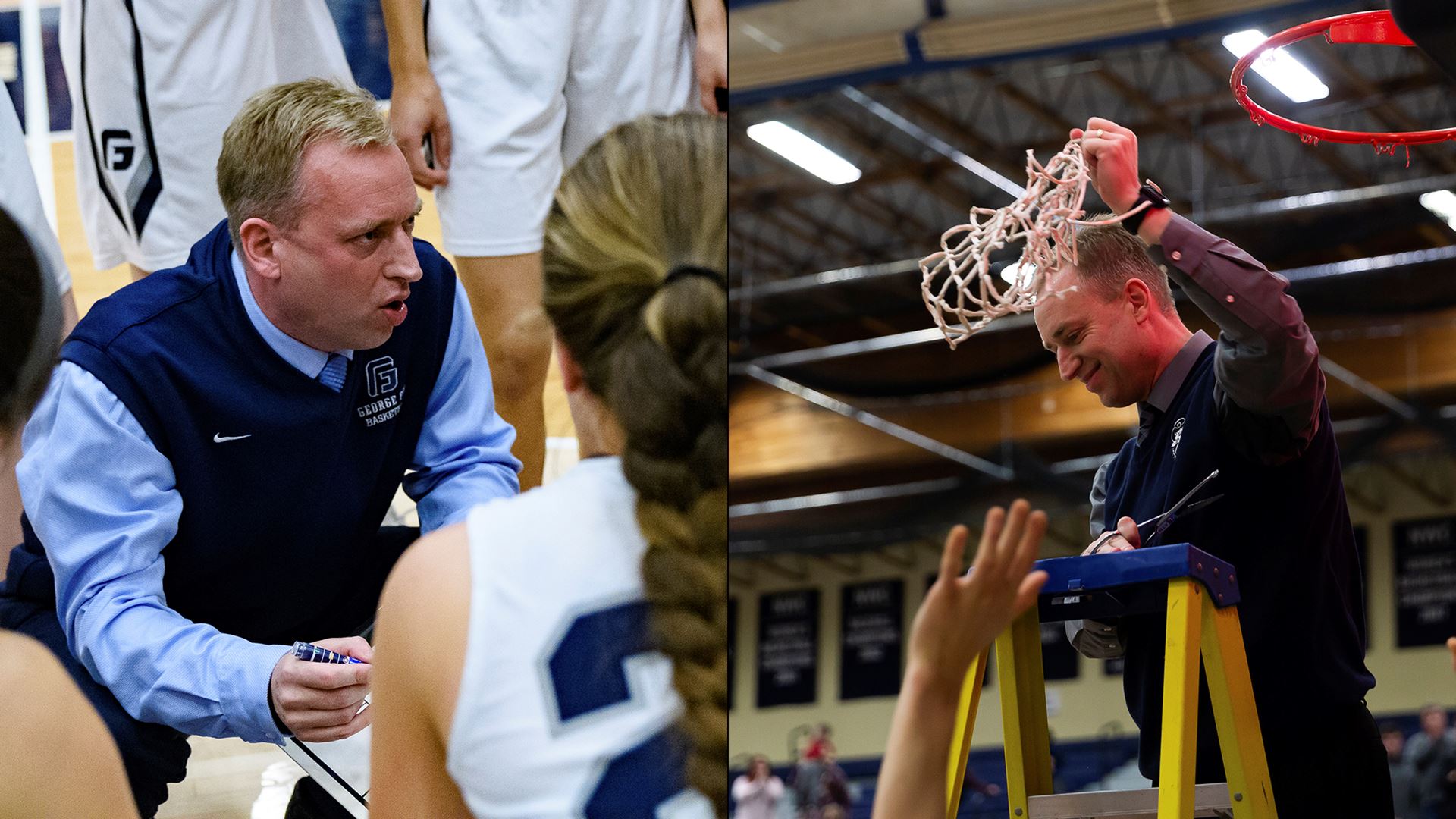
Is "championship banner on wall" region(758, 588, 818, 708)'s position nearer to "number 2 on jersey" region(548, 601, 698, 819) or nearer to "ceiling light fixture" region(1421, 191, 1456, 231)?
"ceiling light fixture" region(1421, 191, 1456, 231)

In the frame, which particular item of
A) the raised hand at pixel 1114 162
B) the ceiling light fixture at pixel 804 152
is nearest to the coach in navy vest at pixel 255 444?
the raised hand at pixel 1114 162

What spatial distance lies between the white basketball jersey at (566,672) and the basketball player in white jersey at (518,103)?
18.4 inches

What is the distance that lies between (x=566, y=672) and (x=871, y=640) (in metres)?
16.5

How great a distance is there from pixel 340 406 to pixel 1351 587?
5.91ft

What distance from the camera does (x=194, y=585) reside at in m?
2.11

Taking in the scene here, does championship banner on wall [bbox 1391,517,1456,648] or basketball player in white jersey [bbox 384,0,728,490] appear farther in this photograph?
championship banner on wall [bbox 1391,517,1456,648]

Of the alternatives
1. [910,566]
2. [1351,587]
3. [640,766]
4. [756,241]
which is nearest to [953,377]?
[756,241]

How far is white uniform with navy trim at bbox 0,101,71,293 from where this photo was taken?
7.50 ft

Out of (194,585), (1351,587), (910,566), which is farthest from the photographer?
(910,566)

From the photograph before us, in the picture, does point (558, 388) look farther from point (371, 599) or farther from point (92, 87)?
point (92, 87)

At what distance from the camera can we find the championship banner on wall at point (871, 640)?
57.7 ft

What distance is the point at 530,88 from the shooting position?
229 centimetres

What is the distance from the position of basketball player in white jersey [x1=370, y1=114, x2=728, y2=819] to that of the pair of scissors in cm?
92

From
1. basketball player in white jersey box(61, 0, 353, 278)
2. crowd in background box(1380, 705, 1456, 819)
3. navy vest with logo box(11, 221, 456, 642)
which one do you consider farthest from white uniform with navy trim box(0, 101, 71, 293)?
crowd in background box(1380, 705, 1456, 819)
